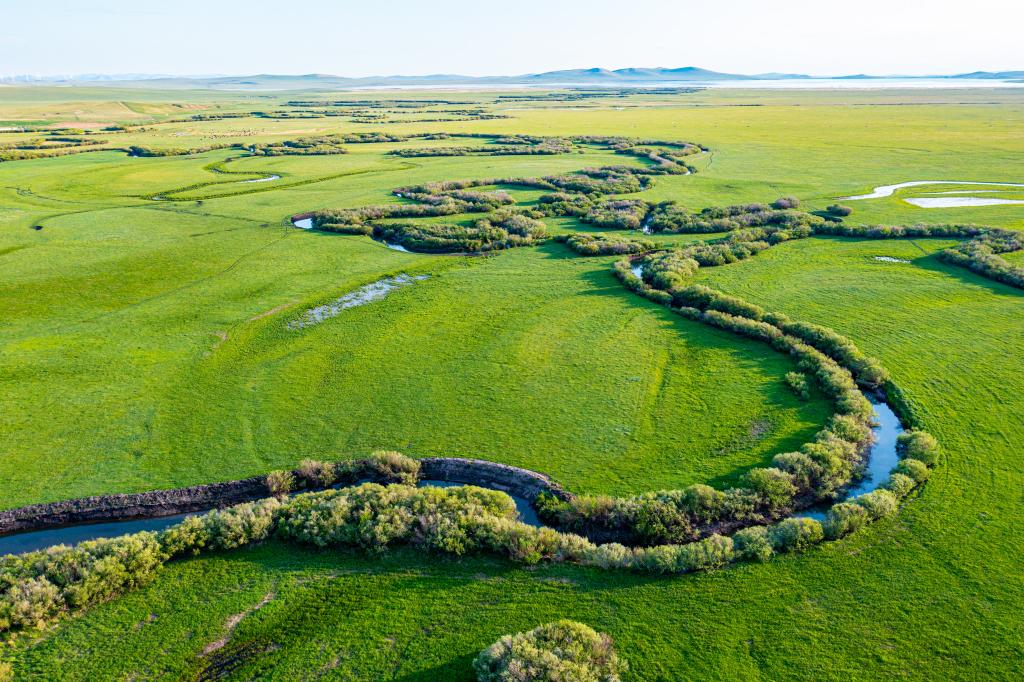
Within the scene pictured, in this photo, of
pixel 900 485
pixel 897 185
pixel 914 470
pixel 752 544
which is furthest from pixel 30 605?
pixel 897 185

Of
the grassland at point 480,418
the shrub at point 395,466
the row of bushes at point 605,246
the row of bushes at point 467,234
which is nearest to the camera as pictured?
the grassland at point 480,418

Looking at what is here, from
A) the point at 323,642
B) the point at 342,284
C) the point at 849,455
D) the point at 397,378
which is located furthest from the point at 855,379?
the point at 342,284

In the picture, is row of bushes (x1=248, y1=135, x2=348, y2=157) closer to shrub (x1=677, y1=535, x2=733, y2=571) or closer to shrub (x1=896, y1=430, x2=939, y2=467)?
shrub (x1=896, y1=430, x2=939, y2=467)

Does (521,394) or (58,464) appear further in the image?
(521,394)

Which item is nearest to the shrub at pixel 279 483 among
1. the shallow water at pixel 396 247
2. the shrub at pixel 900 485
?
the shrub at pixel 900 485

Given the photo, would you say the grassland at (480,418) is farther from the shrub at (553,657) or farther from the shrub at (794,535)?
the shrub at (553,657)

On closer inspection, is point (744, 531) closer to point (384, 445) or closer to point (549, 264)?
point (384, 445)
